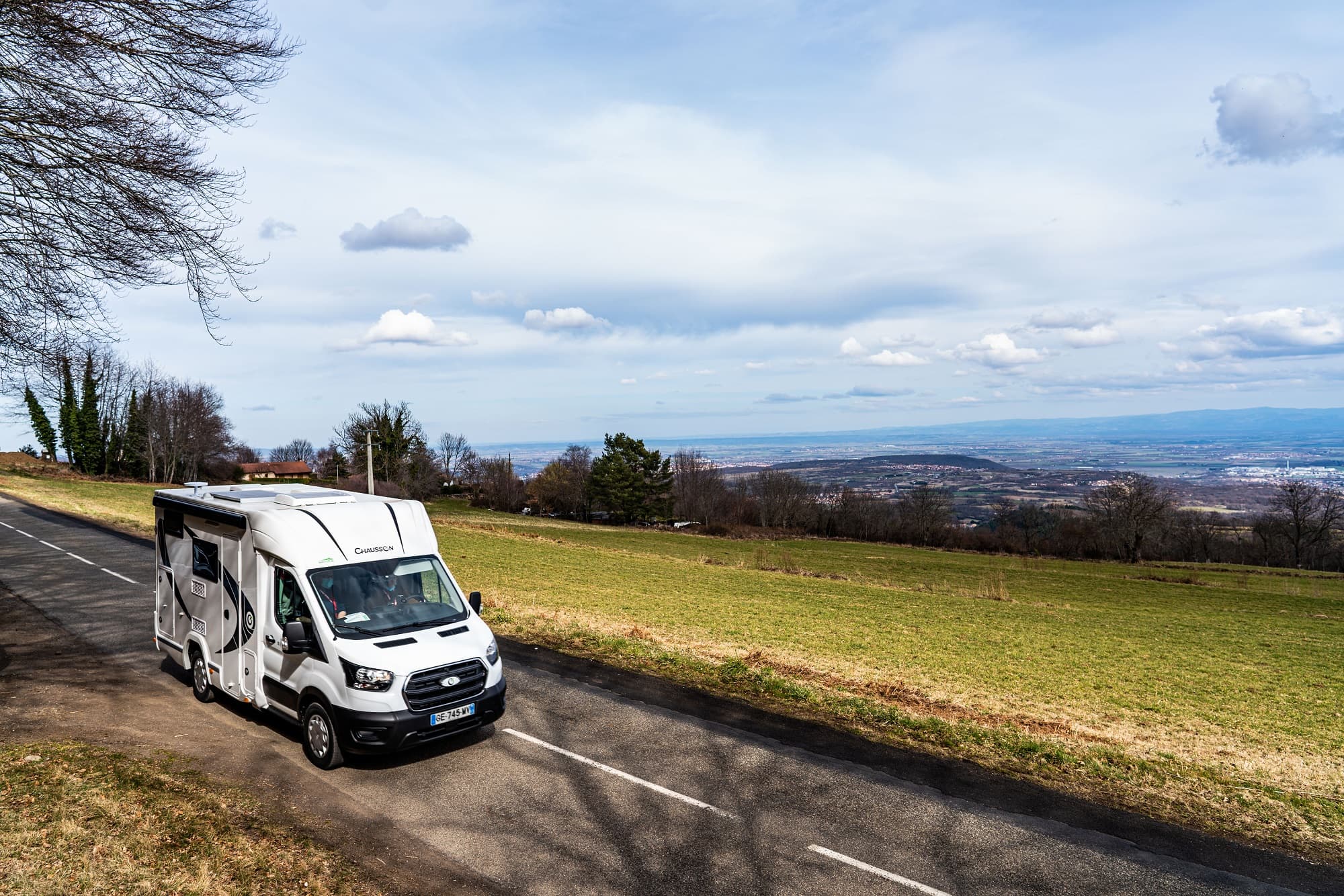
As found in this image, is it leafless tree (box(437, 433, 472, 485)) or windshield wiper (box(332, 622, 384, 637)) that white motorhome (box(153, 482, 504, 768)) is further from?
leafless tree (box(437, 433, 472, 485))

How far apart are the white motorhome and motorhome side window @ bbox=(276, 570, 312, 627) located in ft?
0.05

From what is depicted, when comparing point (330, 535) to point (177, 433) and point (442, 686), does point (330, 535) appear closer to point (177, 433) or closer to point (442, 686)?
point (442, 686)

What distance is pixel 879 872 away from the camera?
6605mm

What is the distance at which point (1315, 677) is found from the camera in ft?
55.8

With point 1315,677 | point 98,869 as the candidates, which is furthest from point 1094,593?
point 98,869

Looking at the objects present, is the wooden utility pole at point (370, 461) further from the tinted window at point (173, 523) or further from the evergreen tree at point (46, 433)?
the evergreen tree at point (46, 433)

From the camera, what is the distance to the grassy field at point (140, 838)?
6.02 meters

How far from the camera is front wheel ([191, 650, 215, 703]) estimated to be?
10500 mm

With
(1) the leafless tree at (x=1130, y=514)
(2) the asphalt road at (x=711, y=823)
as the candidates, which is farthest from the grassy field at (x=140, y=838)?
(1) the leafless tree at (x=1130, y=514)

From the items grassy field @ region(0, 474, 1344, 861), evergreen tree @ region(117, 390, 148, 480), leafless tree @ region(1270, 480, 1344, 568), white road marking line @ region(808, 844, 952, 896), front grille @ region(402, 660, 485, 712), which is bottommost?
leafless tree @ region(1270, 480, 1344, 568)

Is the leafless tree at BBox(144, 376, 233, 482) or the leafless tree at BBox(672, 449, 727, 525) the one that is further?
the leafless tree at BBox(672, 449, 727, 525)

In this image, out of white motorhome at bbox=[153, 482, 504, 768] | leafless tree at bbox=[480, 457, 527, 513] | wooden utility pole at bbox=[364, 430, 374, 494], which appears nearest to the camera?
white motorhome at bbox=[153, 482, 504, 768]

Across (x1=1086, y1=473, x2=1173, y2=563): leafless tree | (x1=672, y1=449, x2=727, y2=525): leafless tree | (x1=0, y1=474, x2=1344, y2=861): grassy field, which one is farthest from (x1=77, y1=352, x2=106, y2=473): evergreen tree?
(x1=1086, y1=473, x2=1173, y2=563): leafless tree

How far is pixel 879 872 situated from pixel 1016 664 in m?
11.5
